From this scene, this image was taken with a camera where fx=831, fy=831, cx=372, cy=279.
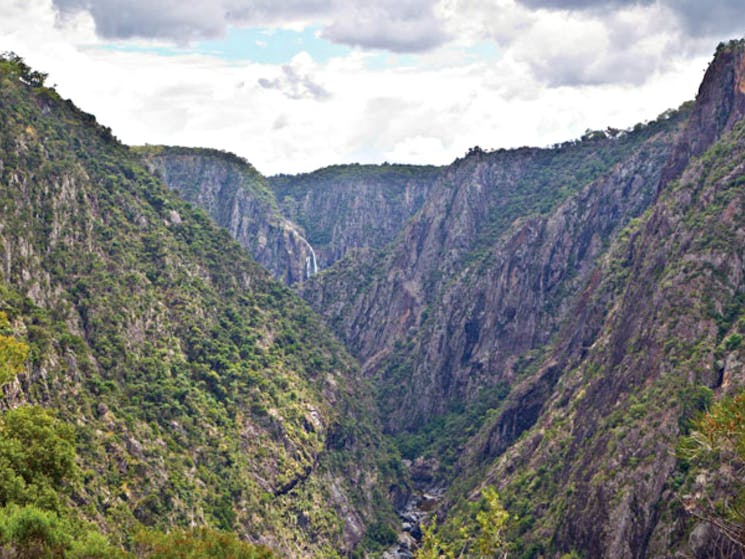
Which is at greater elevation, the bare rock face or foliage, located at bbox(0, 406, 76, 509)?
the bare rock face

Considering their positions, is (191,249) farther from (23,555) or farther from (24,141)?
(23,555)

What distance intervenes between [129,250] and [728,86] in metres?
102

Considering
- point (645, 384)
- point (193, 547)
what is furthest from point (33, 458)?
point (645, 384)

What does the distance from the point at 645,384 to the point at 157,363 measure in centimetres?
6514

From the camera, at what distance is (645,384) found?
102 metres

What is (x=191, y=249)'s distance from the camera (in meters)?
150

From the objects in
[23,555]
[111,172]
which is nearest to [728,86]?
[111,172]

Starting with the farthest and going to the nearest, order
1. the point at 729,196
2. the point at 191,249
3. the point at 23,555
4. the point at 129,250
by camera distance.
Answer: the point at 191,249 < the point at 129,250 < the point at 729,196 < the point at 23,555

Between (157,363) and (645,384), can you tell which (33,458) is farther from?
(645,384)

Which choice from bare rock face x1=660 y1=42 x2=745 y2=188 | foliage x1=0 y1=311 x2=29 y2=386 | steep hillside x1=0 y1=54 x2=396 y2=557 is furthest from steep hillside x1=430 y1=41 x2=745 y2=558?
foliage x1=0 y1=311 x2=29 y2=386

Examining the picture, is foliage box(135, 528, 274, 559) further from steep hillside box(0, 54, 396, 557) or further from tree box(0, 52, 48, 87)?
tree box(0, 52, 48, 87)

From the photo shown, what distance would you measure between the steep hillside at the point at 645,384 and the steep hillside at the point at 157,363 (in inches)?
1011

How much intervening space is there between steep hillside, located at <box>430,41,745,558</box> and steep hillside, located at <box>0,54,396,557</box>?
84.3 feet

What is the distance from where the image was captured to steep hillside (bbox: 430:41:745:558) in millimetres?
85312
